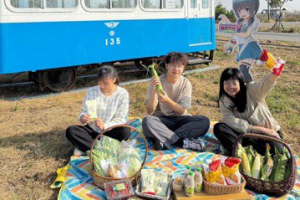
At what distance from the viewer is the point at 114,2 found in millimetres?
6691

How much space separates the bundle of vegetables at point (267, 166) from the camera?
2.80m

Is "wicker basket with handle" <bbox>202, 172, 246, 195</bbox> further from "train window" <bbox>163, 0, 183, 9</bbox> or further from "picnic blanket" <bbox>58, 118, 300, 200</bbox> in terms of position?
"train window" <bbox>163, 0, 183, 9</bbox>

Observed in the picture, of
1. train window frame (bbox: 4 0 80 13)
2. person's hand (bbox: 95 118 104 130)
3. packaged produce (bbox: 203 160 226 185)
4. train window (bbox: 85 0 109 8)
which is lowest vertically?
packaged produce (bbox: 203 160 226 185)

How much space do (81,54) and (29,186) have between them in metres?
3.76

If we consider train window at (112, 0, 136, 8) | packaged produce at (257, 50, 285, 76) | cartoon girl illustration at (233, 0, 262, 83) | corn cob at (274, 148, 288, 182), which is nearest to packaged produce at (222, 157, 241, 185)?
corn cob at (274, 148, 288, 182)

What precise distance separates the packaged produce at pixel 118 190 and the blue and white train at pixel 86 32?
3.79m

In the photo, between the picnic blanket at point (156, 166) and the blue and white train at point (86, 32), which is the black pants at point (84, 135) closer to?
the picnic blanket at point (156, 166)

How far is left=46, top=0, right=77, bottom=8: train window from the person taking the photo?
590 centimetres

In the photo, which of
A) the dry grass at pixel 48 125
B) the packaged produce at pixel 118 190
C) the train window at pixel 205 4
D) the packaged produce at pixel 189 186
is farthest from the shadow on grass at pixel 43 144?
the train window at pixel 205 4

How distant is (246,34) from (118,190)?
2591mm

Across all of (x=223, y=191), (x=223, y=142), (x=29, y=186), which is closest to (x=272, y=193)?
(x=223, y=191)

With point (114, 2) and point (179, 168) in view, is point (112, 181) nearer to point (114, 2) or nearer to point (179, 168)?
point (179, 168)

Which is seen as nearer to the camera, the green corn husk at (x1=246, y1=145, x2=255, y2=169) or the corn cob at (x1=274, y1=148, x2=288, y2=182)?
the corn cob at (x1=274, y1=148, x2=288, y2=182)

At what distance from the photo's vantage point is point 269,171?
112 inches
